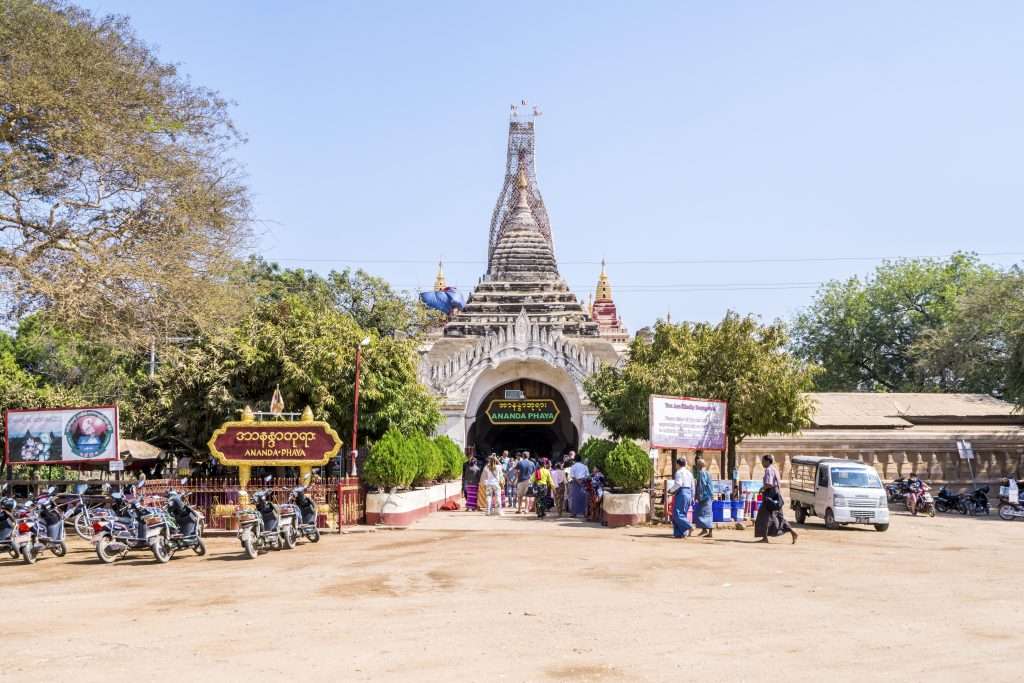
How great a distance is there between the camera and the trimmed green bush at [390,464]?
67.6ft

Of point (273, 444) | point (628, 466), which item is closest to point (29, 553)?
point (273, 444)

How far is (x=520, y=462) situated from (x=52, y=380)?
87.7 feet

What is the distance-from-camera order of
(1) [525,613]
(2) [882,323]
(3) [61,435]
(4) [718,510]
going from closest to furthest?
1. (1) [525,613]
2. (3) [61,435]
3. (4) [718,510]
4. (2) [882,323]

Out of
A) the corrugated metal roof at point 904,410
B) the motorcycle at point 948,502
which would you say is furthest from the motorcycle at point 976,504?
the corrugated metal roof at point 904,410

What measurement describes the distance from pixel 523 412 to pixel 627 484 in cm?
1706

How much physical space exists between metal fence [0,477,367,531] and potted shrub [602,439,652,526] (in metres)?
5.09

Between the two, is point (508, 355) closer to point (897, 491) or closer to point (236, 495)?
point (897, 491)

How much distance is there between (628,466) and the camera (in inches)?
800

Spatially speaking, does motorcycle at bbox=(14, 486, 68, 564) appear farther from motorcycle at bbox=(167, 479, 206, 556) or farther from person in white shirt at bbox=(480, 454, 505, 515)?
person in white shirt at bbox=(480, 454, 505, 515)

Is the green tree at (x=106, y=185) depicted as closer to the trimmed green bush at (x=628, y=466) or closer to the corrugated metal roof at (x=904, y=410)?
the trimmed green bush at (x=628, y=466)

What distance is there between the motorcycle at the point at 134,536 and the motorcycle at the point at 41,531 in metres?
0.91

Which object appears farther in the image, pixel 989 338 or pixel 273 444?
pixel 989 338

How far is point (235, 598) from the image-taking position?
11633 millimetres

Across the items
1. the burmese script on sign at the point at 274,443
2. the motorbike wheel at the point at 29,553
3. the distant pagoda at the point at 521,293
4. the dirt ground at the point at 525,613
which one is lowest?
the dirt ground at the point at 525,613
